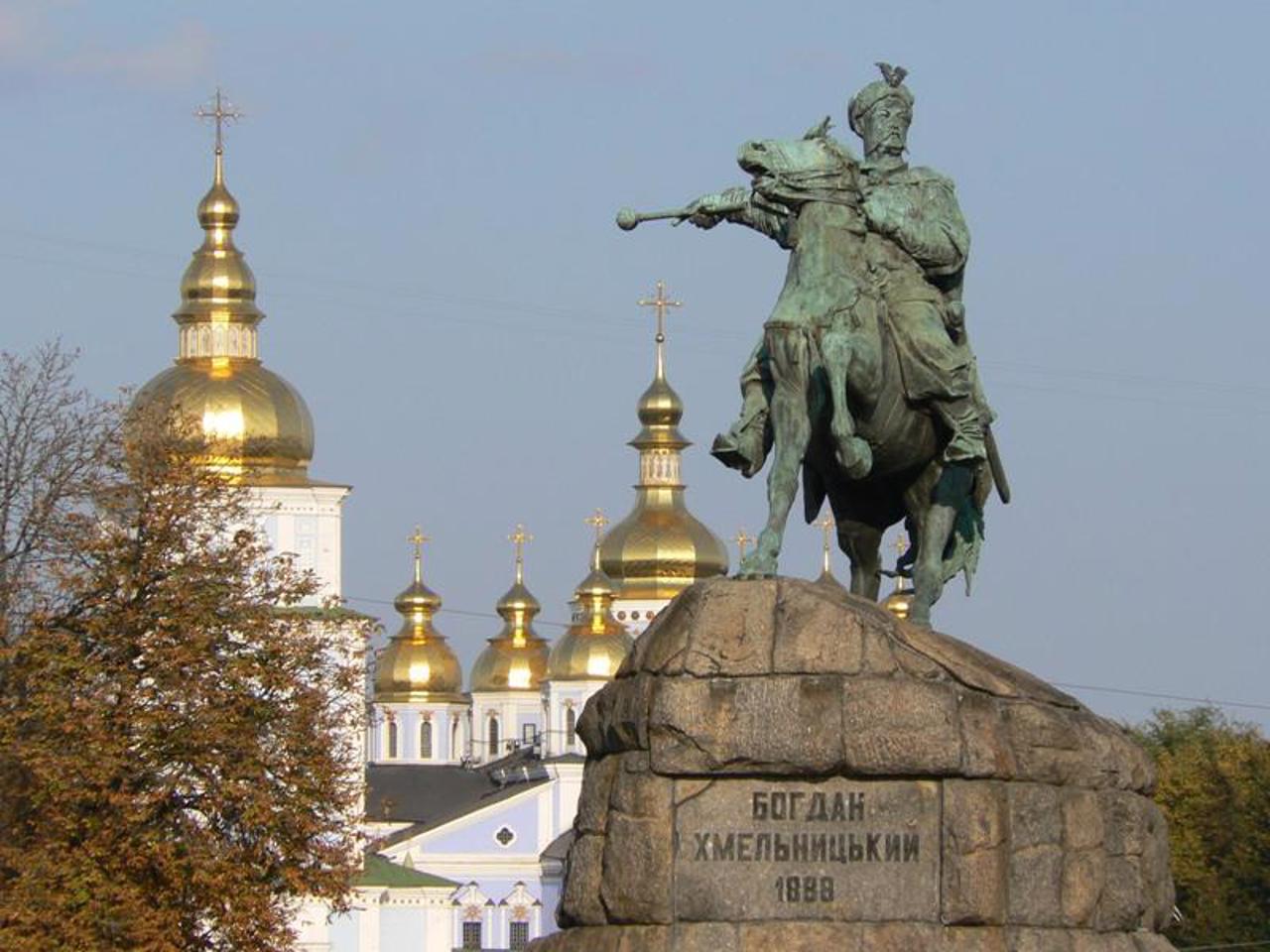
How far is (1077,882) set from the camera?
19.6 meters

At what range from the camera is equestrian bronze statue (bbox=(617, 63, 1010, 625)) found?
66.3 feet

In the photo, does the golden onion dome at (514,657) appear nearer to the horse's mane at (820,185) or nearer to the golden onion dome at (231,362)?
the golden onion dome at (231,362)

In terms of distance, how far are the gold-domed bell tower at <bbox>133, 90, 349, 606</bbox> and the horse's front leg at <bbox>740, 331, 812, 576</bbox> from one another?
76864 mm

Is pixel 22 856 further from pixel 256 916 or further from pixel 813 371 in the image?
pixel 813 371

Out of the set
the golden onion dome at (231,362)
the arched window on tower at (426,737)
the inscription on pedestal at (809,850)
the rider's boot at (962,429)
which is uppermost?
the golden onion dome at (231,362)

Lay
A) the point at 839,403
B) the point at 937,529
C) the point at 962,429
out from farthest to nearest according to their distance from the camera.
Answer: the point at 937,529 < the point at 962,429 < the point at 839,403

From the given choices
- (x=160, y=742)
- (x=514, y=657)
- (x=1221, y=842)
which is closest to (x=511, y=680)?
(x=514, y=657)

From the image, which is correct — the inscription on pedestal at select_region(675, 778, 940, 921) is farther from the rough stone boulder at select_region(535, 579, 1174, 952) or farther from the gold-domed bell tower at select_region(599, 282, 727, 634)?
the gold-domed bell tower at select_region(599, 282, 727, 634)

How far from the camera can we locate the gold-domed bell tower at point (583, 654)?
127 metres

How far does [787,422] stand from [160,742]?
2141 centimetres

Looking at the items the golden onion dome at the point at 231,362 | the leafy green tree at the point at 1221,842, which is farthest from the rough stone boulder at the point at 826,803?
the golden onion dome at the point at 231,362

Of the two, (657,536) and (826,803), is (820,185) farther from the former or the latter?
(657,536)

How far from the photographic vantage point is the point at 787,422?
2019 cm

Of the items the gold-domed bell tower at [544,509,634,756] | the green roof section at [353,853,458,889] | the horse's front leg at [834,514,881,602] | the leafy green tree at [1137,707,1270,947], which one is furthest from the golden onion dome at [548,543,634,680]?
the horse's front leg at [834,514,881,602]
